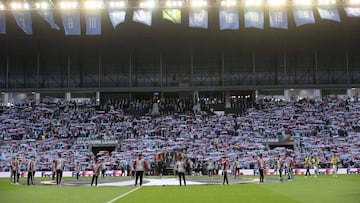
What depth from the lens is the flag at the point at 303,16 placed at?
4725 cm

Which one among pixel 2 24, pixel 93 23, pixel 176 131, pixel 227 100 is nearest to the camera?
pixel 93 23

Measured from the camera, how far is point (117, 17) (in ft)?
157

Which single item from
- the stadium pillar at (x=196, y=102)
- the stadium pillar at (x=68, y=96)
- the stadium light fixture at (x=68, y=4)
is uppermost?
the stadium light fixture at (x=68, y=4)

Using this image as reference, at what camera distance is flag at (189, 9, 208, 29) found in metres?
47.9

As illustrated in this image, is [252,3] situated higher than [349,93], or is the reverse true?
[252,3]

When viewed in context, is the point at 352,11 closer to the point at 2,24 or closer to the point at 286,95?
the point at 286,95

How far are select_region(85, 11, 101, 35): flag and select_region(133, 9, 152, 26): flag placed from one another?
3.66m

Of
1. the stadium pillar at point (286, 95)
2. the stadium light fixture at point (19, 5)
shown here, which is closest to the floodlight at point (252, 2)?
the stadium light fixture at point (19, 5)

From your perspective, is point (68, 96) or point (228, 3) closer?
point (228, 3)

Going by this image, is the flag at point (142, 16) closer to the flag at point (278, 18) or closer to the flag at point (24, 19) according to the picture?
the flag at point (24, 19)

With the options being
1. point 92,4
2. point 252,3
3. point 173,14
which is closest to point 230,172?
point 173,14

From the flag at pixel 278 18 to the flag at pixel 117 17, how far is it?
1424cm

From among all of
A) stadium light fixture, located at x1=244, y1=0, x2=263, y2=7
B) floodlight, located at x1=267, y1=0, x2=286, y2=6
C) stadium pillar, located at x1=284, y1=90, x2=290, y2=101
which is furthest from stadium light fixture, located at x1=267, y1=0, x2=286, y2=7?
stadium pillar, located at x1=284, y1=90, x2=290, y2=101

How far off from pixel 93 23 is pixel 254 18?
15668mm
